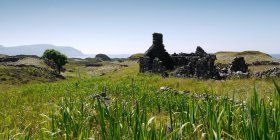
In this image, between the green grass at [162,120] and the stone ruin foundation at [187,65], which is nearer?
the green grass at [162,120]

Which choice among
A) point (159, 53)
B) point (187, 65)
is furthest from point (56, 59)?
point (187, 65)

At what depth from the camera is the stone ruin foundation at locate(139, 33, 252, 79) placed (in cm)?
3756

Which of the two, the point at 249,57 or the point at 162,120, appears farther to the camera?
the point at 249,57

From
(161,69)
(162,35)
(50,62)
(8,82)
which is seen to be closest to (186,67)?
(161,69)

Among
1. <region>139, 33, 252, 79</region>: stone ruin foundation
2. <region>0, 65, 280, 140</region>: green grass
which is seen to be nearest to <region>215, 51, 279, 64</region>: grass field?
<region>139, 33, 252, 79</region>: stone ruin foundation

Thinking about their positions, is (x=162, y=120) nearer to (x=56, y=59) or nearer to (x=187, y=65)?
(x=187, y=65)

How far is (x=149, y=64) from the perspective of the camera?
48.6 m

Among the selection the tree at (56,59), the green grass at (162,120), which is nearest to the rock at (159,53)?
the green grass at (162,120)

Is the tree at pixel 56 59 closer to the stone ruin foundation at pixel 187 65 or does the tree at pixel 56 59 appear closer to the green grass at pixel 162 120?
the stone ruin foundation at pixel 187 65

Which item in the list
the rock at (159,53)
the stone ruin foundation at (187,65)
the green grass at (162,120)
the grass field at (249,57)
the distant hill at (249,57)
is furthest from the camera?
the distant hill at (249,57)

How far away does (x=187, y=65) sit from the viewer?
1592 inches

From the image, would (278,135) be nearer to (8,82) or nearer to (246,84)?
(246,84)

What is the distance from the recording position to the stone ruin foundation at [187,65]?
37562 millimetres

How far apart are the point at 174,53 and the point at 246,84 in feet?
93.5
